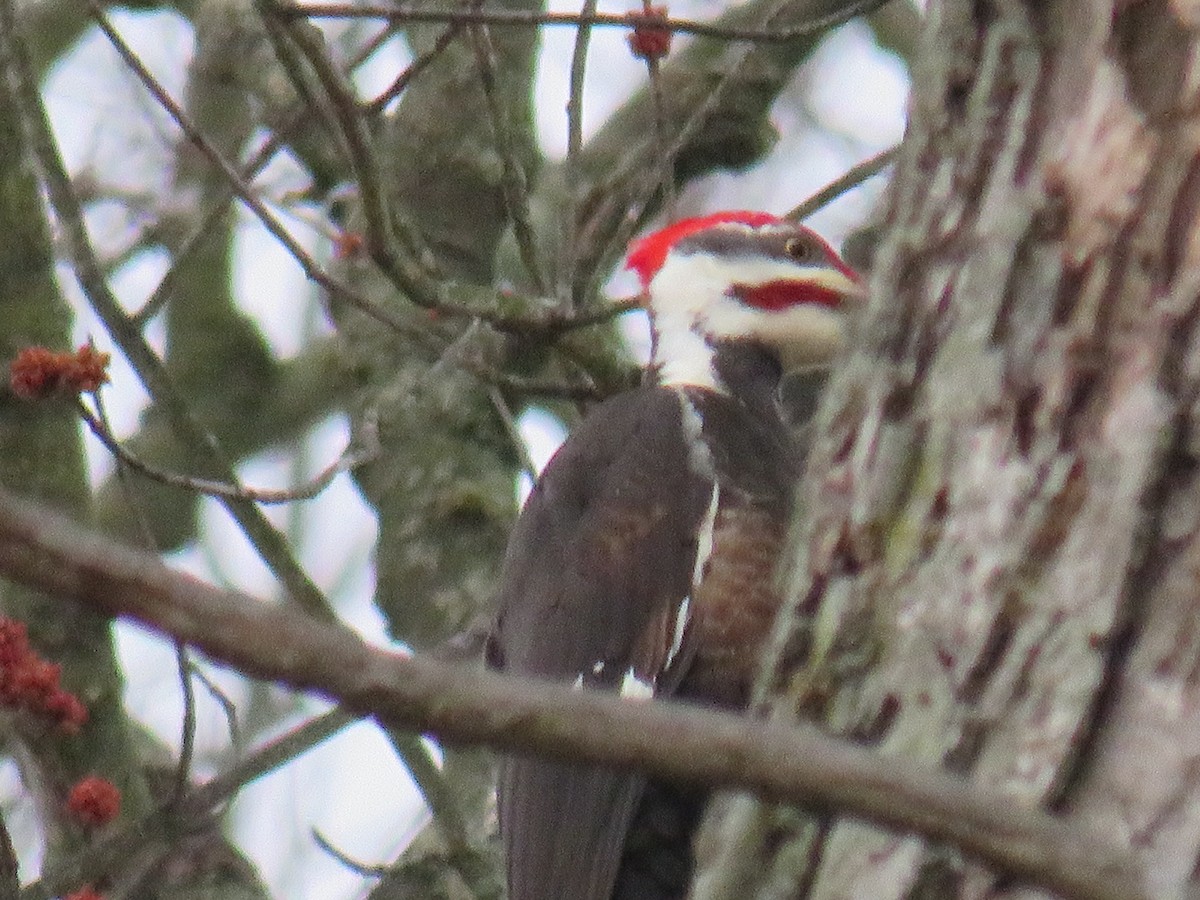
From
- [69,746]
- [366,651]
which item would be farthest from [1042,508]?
[69,746]

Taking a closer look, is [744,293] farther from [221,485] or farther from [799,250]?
[221,485]

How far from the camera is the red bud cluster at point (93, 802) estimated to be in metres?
2.85

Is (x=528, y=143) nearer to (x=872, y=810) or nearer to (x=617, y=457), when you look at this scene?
(x=617, y=457)

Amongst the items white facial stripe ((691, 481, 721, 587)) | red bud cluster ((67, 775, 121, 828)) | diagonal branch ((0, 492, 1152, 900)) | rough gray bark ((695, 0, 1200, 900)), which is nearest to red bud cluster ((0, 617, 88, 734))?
red bud cluster ((67, 775, 121, 828))

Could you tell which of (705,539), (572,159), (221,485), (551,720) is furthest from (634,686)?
(551,720)

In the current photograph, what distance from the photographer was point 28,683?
2.79 meters

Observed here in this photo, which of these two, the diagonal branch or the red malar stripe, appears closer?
the diagonal branch

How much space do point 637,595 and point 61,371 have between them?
85cm

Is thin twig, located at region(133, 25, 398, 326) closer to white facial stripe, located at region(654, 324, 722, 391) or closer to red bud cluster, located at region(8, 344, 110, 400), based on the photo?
red bud cluster, located at region(8, 344, 110, 400)

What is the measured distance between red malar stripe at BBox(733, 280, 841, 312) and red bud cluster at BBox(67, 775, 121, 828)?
1432 millimetres

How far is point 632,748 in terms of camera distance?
110 centimetres

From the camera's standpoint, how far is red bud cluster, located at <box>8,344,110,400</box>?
2.70 metres

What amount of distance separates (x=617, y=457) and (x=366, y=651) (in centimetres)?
198

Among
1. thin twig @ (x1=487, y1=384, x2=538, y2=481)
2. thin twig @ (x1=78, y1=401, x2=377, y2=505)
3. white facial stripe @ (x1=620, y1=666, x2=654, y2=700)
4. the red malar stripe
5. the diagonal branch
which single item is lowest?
the diagonal branch
